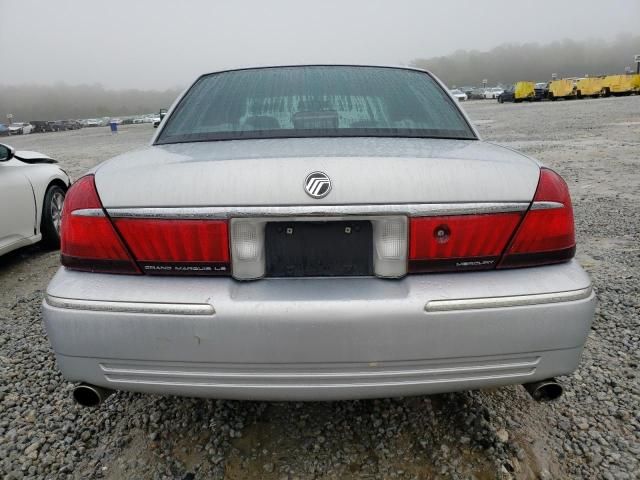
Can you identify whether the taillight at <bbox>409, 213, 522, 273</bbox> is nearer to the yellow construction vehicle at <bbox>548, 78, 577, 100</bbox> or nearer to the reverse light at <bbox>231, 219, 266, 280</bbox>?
the reverse light at <bbox>231, 219, 266, 280</bbox>

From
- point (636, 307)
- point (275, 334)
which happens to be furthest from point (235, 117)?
point (636, 307)

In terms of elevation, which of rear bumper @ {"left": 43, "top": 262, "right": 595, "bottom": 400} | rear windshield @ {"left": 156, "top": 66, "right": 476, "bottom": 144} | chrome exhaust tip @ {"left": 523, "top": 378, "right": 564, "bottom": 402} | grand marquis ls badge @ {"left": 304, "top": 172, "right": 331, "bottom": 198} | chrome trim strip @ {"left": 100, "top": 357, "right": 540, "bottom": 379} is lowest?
chrome exhaust tip @ {"left": 523, "top": 378, "right": 564, "bottom": 402}

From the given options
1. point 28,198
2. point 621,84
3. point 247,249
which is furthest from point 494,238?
point 621,84

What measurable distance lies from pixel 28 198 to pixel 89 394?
3.37 meters

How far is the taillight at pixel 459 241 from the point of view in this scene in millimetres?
1562

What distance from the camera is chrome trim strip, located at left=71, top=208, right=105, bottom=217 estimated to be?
64.2 inches

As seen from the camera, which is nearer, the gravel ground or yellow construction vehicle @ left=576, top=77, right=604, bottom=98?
the gravel ground

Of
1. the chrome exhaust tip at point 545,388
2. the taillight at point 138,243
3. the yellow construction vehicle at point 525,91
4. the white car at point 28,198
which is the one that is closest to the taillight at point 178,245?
the taillight at point 138,243

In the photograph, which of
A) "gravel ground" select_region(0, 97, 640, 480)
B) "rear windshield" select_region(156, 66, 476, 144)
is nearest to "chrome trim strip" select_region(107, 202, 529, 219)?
"rear windshield" select_region(156, 66, 476, 144)

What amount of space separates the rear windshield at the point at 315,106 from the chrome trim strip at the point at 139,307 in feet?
2.78

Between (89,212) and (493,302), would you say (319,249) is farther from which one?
(89,212)

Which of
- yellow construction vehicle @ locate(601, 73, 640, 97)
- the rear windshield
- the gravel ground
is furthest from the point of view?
yellow construction vehicle @ locate(601, 73, 640, 97)

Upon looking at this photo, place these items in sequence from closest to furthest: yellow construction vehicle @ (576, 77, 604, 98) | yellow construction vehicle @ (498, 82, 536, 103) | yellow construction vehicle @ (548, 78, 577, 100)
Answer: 1. yellow construction vehicle @ (576, 77, 604, 98)
2. yellow construction vehicle @ (548, 78, 577, 100)
3. yellow construction vehicle @ (498, 82, 536, 103)

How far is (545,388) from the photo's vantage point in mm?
1724
